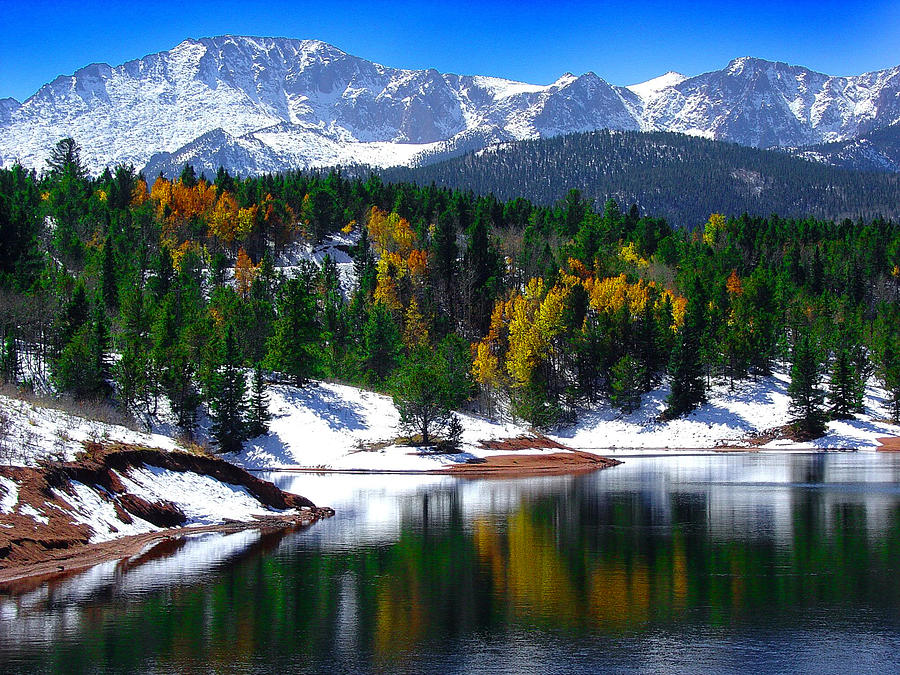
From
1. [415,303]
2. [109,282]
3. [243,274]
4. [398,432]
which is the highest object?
[243,274]

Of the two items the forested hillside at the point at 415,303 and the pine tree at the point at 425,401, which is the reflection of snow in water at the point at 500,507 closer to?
the pine tree at the point at 425,401

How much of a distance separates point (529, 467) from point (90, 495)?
5003 cm

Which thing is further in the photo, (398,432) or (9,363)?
(398,432)

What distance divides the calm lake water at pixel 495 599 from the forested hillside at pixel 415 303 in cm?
4243

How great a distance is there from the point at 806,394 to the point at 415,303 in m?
54.6

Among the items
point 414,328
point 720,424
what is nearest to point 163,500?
point 720,424

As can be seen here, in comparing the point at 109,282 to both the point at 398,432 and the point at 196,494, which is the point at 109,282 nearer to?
the point at 398,432

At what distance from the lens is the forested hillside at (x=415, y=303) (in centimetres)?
8156

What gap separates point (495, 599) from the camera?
2461 cm

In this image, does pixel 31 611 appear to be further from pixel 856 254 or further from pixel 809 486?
pixel 856 254

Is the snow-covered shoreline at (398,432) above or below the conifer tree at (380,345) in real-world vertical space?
below

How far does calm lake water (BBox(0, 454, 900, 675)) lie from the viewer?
Result: 18906mm

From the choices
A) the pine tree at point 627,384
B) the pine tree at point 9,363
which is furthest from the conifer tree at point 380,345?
the pine tree at point 9,363

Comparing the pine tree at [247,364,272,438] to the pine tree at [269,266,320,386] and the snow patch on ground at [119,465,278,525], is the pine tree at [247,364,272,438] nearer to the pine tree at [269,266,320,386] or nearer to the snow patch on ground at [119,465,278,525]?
the pine tree at [269,266,320,386]
